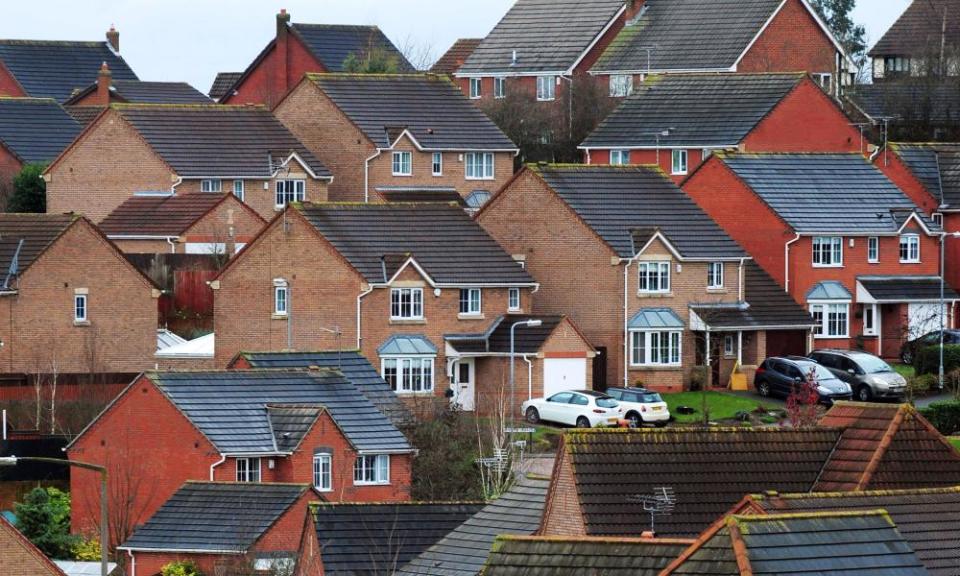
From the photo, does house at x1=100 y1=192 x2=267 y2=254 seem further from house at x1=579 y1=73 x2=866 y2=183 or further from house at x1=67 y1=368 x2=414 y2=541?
house at x1=67 y1=368 x2=414 y2=541

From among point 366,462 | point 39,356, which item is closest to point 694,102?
point 39,356

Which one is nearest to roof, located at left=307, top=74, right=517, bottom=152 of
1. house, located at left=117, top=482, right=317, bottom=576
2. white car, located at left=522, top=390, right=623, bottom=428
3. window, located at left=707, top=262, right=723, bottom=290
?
window, located at left=707, top=262, right=723, bottom=290

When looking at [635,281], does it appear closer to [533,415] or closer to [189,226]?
[533,415]

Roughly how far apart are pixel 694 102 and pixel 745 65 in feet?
31.7

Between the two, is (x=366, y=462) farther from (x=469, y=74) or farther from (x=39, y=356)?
(x=469, y=74)

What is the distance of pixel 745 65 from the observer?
109 metres

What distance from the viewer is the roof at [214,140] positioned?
93562 mm

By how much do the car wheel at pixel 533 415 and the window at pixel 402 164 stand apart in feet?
73.4

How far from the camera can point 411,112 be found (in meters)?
98.9

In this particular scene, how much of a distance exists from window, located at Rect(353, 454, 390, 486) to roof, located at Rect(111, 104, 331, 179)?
93.7 feet

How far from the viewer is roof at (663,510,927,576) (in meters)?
32.5

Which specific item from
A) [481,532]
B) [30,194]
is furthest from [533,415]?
[481,532]

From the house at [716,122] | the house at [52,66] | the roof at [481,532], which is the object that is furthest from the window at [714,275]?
the house at [52,66]

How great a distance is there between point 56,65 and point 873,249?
45528 millimetres
